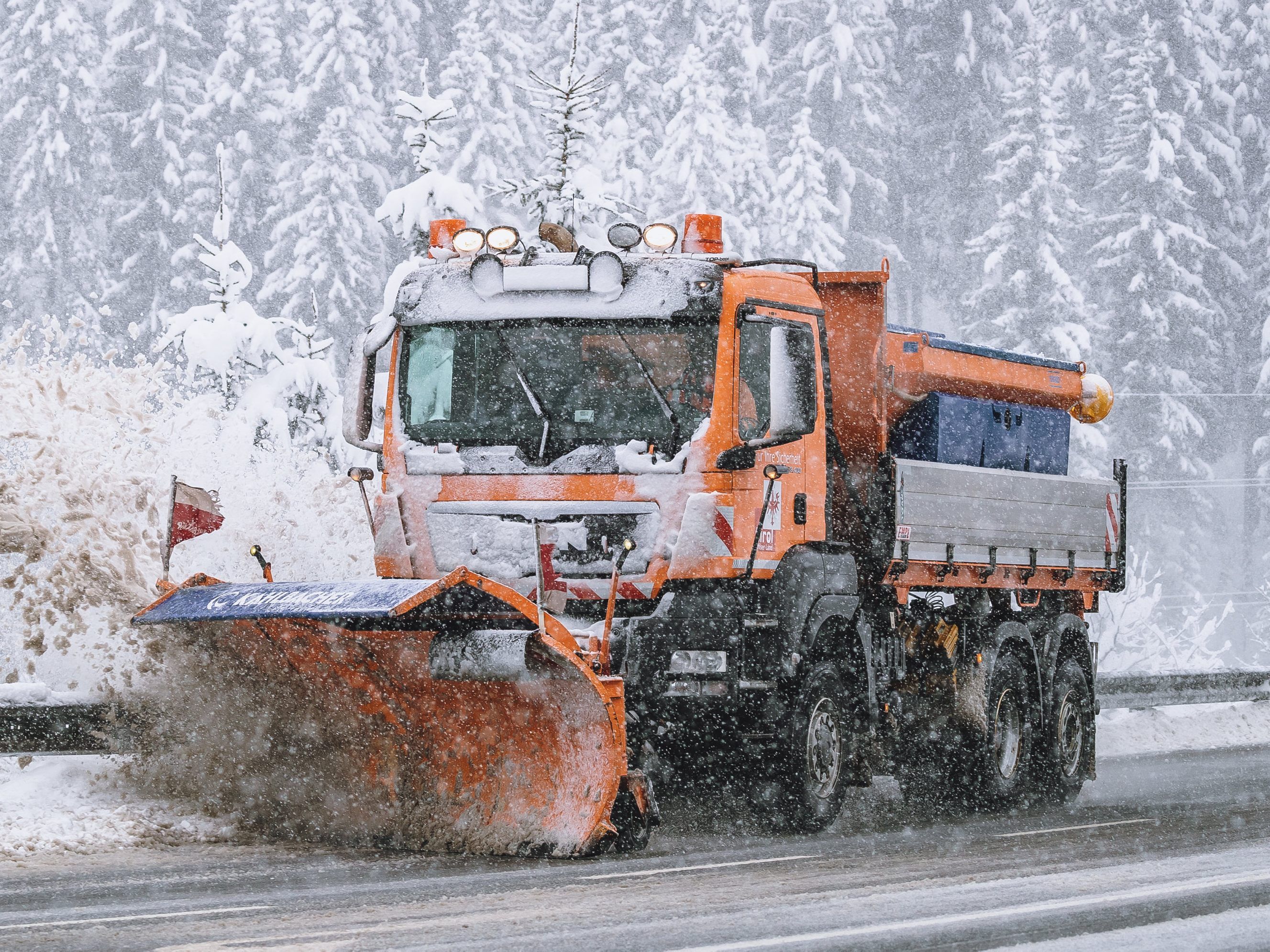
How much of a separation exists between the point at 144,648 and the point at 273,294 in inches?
1354

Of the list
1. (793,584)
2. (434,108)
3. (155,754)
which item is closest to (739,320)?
(793,584)

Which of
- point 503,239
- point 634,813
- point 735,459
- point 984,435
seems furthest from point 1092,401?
point 634,813

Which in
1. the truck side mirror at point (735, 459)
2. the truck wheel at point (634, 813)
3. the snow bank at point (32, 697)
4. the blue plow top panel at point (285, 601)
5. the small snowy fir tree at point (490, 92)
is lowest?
the truck wheel at point (634, 813)

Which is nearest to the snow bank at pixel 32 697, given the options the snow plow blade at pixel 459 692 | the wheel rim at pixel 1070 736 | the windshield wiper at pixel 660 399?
the snow plow blade at pixel 459 692

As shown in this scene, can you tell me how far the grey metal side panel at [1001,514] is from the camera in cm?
1095

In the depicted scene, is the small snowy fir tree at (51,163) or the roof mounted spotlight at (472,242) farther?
the small snowy fir tree at (51,163)

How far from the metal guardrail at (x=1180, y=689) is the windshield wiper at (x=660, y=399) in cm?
830

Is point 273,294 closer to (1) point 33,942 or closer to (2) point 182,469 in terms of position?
(2) point 182,469

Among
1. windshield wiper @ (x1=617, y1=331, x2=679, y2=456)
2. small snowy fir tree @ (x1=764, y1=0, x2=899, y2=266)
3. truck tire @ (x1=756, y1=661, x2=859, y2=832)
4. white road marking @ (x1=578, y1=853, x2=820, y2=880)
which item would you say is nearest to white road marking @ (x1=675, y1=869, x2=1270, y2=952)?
white road marking @ (x1=578, y1=853, x2=820, y2=880)

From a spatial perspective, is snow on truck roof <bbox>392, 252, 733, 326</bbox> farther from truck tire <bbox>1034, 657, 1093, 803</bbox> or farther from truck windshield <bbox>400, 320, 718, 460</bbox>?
truck tire <bbox>1034, 657, 1093, 803</bbox>

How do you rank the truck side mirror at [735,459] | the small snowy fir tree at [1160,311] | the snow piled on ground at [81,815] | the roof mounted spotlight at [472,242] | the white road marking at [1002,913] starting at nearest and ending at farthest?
the white road marking at [1002,913] < the snow piled on ground at [81,815] < the truck side mirror at [735,459] < the roof mounted spotlight at [472,242] < the small snowy fir tree at [1160,311]

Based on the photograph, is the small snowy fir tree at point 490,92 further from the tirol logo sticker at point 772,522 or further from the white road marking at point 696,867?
the white road marking at point 696,867

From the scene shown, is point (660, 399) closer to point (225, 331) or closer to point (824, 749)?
point (824, 749)

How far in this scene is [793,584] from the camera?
387 inches
